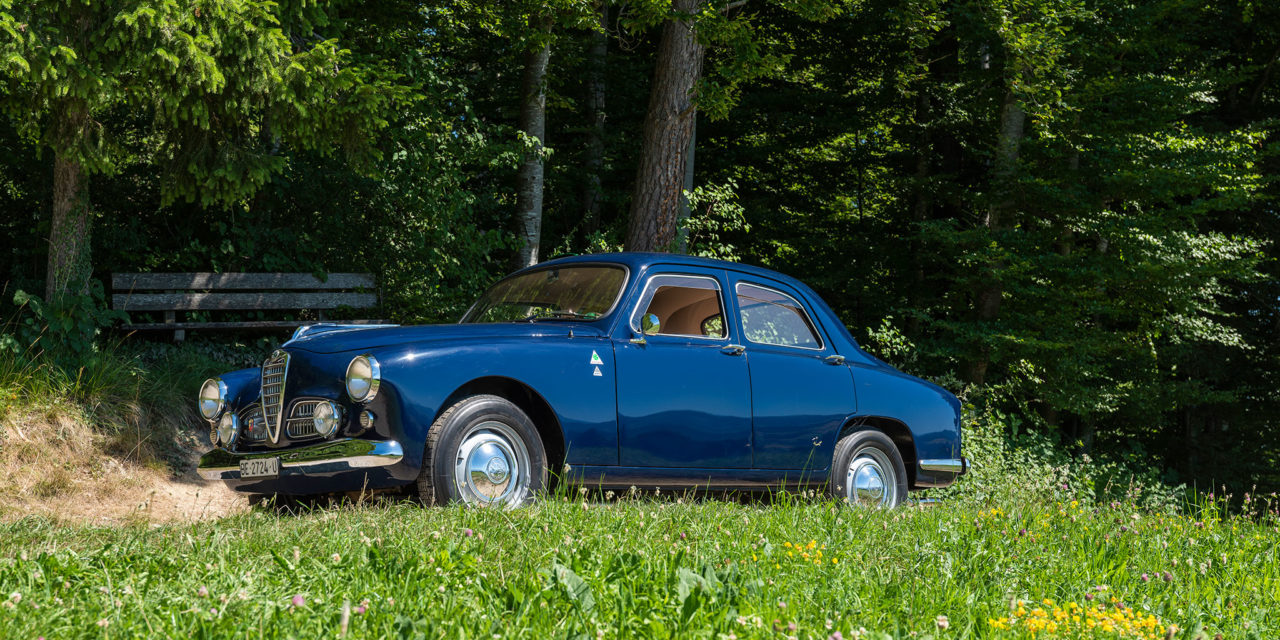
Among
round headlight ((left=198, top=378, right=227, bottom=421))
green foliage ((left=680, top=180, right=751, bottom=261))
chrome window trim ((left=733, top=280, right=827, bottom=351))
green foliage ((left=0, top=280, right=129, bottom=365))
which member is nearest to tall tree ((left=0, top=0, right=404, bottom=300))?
green foliage ((left=0, top=280, right=129, bottom=365))

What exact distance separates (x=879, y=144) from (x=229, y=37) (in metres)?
15.3

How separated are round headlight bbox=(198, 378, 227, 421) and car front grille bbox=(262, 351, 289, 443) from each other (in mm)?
464

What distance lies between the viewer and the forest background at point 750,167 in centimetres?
943

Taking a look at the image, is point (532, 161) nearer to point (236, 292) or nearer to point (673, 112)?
point (673, 112)

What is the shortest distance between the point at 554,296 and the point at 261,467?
2.07 meters

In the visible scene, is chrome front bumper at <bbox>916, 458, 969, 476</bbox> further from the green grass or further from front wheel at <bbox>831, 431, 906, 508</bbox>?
the green grass

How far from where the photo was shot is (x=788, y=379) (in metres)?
6.71

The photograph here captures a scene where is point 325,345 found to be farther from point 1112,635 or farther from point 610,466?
point 1112,635

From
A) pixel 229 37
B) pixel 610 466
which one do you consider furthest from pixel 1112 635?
pixel 229 37

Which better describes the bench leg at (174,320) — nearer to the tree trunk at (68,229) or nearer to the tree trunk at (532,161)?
the tree trunk at (68,229)

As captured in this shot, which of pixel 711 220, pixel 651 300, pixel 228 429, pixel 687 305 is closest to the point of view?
pixel 228 429

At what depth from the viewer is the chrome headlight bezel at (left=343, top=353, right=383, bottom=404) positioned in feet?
16.5

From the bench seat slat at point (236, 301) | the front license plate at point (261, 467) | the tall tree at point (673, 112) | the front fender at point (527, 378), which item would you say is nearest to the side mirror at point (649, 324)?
the front fender at point (527, 378)

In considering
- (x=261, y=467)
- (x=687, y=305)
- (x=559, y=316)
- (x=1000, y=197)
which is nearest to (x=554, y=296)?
(x=559, y=316)
